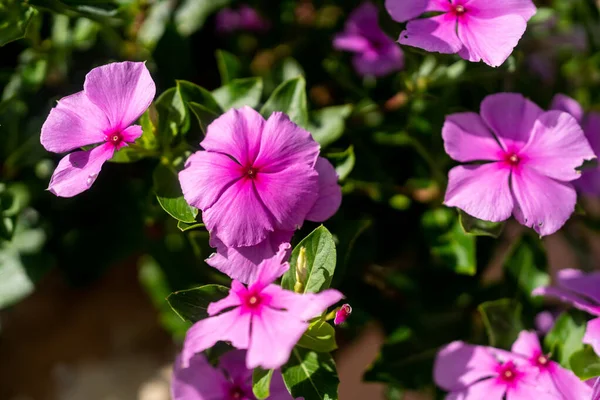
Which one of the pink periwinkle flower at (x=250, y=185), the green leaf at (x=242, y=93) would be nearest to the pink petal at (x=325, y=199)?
the pink periwinkle flower at (x=250, y=185)

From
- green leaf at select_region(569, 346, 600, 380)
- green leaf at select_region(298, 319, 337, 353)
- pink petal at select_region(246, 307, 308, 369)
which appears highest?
pink petal at select_region(246, 307, 308, 369)

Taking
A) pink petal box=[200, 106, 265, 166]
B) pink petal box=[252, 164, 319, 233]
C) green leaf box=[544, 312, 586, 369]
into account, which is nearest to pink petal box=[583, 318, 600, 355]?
green leaf box=[544, 312, 586, 369]

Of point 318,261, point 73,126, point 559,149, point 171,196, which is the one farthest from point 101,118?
point 559,149

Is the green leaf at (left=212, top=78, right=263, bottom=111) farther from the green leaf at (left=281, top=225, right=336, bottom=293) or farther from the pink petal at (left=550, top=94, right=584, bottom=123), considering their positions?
the pink petal at (left=550, top=94, right=584, bottom=123)

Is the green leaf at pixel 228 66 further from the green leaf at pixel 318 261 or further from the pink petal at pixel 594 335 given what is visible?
the pink petal at pixel 594 335

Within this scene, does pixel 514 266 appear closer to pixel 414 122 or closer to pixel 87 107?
pixel 414 122

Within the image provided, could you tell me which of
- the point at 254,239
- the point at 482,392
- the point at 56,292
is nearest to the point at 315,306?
the point at 254,239
